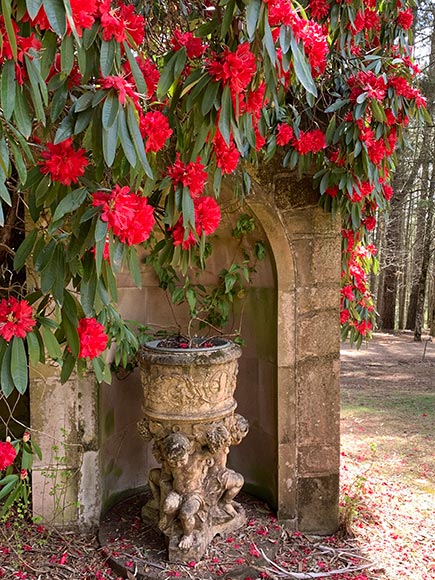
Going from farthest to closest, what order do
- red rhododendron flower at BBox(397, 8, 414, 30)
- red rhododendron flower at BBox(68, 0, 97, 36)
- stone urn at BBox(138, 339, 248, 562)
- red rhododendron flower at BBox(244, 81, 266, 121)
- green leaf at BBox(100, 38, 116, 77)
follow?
red rhododendron flower at BBox(397, 8, 414, 30)
stone urn at BBox(138, 339, 248, 562)
red rhododendron flower at BBox(244, 81, 266, 121)
green leaf at BBox(100, 38, 116, 77)
red rhododendron flower at BBox(68, 0, 97, 36)

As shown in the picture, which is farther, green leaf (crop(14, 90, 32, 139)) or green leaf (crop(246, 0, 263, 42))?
green leaf (crop(246, 0, 263, 42))

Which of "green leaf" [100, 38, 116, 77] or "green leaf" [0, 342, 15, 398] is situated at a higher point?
"green leaf" [100, 38, 116, 77]

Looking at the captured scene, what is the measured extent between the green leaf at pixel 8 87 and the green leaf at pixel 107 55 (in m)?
0.18

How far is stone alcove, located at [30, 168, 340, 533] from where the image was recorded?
7.74 feet

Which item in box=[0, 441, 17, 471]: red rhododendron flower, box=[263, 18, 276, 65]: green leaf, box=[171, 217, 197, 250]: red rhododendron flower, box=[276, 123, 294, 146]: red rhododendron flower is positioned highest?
box=[276, 123, 294, 146]: red rhododendron flower

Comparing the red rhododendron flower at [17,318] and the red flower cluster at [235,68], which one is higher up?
the red flower cluster at [235,68]

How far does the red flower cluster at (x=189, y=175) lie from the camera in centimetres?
129

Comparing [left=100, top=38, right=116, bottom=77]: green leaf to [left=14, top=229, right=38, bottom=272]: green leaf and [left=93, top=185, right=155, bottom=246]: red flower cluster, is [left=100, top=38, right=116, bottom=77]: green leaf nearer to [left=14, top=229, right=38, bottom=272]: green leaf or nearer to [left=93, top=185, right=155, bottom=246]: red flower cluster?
[left=93, top=185, right=155, bottom=246]: red flower cluster

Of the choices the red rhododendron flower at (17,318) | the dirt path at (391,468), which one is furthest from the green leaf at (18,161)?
the dirt path at (391,468)

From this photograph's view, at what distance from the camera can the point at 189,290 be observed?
2.49 m

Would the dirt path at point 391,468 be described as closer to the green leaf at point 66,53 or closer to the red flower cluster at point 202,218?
the red flower cluster at point 202,218

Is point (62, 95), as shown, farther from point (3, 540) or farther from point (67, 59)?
point (3, 540)

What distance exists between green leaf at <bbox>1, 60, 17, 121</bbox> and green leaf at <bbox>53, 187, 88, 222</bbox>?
229mm

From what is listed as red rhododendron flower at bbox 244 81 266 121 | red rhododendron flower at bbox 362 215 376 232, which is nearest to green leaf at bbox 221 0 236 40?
red rhododendron flower at bbox 244 81 266 121
